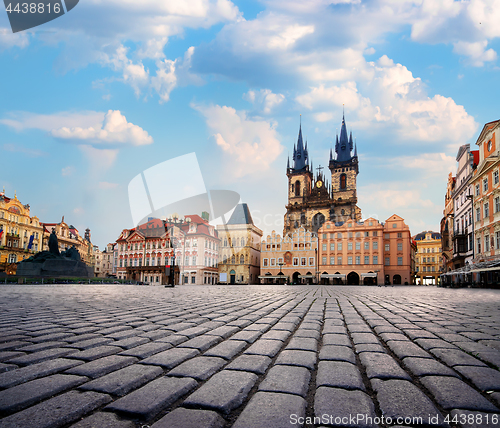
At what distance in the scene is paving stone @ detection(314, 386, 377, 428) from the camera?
1.77 m

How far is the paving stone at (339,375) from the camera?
2.36 meters

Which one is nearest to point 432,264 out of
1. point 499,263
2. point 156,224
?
point 156,224

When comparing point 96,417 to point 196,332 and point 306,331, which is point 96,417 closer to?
point 196,332

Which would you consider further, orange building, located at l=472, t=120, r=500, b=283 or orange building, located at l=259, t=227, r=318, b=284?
orange building, located at l=259, t=227, r=318, b=284

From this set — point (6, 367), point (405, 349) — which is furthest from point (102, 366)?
point (405, 349)

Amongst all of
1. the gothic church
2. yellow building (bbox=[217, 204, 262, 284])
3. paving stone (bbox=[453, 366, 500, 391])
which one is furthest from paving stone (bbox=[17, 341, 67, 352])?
the gothic church

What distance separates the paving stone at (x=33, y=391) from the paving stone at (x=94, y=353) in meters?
0.57

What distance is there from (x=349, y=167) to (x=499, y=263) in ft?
247

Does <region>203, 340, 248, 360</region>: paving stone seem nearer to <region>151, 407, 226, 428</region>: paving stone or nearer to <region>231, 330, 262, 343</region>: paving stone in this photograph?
<region>231, 330, 262, 343</region>: paving stone

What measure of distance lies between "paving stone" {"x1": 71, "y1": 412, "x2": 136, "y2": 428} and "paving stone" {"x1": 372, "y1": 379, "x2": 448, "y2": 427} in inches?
52.1

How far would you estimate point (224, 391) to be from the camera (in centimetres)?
219

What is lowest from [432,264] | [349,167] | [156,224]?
[432,264]

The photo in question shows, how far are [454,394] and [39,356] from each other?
10.6 ft

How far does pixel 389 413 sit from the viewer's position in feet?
6.20
